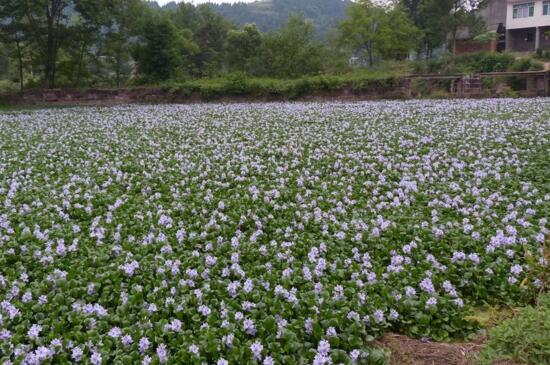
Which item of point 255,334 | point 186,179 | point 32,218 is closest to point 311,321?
point 255,334

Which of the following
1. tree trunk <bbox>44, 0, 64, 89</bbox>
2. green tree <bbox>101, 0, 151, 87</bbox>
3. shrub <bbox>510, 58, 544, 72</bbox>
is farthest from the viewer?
green tree <bbox>101, 0, 151, 87</bbox>

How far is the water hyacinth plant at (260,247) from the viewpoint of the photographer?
285 cm

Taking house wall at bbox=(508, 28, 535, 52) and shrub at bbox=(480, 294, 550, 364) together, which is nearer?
shrub at bbox=(480, 294, 550, 364)

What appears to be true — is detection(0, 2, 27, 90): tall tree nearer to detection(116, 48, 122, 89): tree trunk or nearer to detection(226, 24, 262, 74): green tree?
detection(116, 48, 122, 89): tree trunk

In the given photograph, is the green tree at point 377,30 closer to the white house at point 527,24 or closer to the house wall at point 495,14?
the white house at point 527,24

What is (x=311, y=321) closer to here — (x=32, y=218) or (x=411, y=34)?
(x=32, y=218)

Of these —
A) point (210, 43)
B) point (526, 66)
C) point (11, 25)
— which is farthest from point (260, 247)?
point (210, 43)

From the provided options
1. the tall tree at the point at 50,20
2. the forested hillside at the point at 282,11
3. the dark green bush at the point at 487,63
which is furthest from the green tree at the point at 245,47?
the forested hillside at the point at 282,11

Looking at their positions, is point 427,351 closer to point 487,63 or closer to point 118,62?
point 487,63

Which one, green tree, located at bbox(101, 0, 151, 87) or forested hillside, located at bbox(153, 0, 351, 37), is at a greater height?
forested hillside, located at bbox(153, 0, 351, 37)

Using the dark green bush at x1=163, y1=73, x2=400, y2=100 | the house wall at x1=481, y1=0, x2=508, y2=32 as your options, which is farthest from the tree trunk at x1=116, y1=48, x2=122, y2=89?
the house wall at x1=481, y1=0, x2=508, y2=32

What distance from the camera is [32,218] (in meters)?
4.95

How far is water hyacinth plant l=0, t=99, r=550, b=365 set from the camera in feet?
9.34

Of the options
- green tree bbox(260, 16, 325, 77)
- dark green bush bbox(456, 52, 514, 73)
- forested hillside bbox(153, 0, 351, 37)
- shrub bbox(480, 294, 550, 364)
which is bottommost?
shrub bbox(480, 294, 550, 364)
